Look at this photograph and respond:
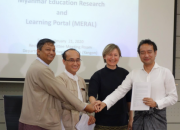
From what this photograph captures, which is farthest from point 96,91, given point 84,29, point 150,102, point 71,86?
point 84,29

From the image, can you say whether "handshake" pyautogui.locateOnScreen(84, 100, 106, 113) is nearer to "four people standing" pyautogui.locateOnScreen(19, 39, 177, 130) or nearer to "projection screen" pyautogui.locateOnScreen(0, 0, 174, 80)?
"four people standing" pyautogui.locateOnScreen(19, 39, 177, 130)

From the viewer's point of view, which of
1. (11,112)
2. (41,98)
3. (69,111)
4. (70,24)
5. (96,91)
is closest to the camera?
(41,98)

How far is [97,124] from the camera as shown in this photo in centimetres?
218

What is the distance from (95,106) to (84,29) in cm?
147

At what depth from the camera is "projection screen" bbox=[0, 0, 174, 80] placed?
301 centimetres

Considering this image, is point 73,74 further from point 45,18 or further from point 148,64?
point 45,18

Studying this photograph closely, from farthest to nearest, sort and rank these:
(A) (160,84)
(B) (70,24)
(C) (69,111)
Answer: (B) (70,24) < (C) (69,111) < (A) (160,84)

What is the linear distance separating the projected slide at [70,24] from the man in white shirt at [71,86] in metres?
1.00

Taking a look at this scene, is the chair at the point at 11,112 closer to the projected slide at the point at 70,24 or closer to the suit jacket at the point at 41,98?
the suit jacket at the point at 41,98

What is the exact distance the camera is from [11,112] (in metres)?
2.29

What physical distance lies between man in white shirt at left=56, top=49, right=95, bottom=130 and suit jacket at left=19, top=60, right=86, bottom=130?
159 mm

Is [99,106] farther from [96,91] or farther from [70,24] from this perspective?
[70,24]

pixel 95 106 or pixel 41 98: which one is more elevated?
pixel 41 98

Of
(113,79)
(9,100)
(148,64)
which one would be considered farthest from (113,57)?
(9,100)
